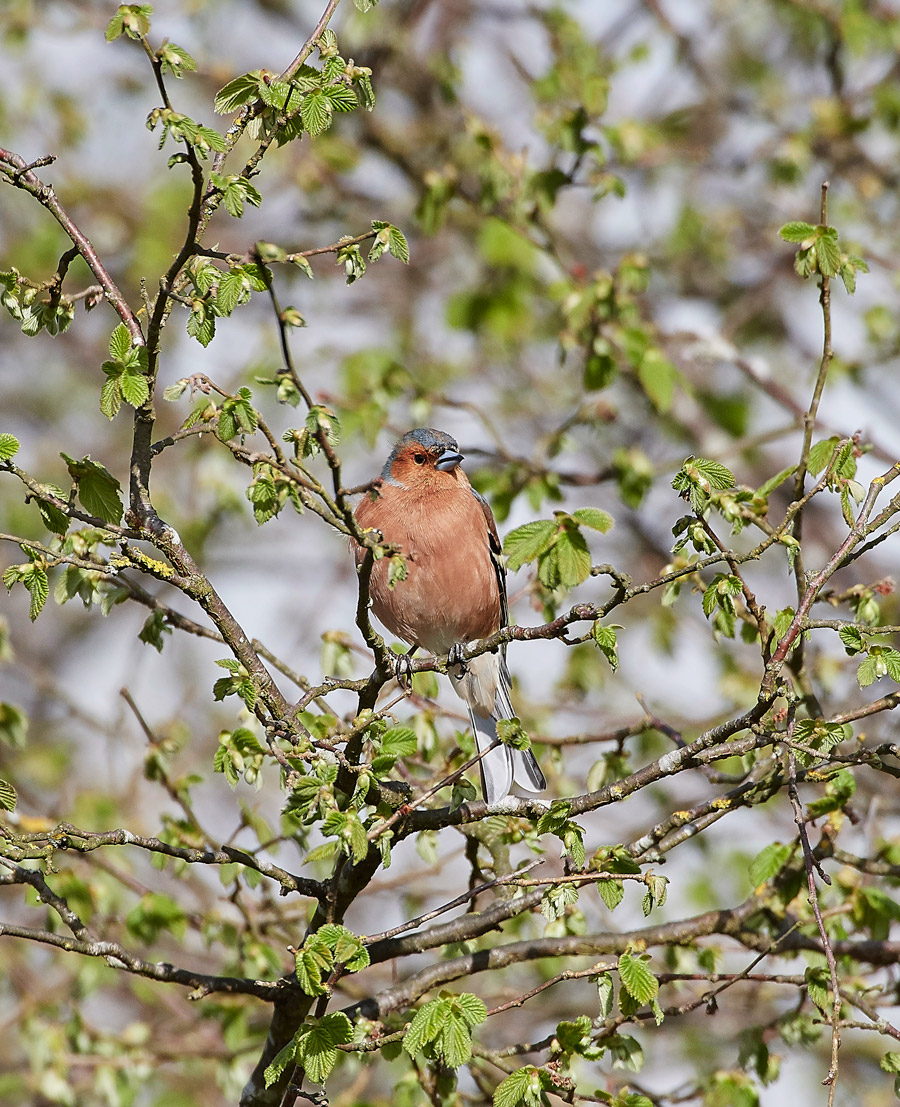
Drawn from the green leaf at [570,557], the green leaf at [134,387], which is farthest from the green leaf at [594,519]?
the green leaf at [134,387]

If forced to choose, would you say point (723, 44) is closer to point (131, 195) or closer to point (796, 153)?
point (796, 153)

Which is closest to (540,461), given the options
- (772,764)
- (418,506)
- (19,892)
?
(418,506)

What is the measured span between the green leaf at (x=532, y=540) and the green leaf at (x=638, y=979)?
1255 mm

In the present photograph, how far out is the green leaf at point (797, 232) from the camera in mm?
3811

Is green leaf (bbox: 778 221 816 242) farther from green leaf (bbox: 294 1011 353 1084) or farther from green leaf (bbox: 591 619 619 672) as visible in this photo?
green leaf (bbox: 294 1011 353 1084)

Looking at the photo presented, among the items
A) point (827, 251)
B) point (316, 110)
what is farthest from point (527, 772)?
point (316, 110)

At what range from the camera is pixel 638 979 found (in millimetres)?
3469

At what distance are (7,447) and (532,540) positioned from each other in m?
1.62

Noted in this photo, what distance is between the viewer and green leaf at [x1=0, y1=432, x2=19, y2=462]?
10.9 ft

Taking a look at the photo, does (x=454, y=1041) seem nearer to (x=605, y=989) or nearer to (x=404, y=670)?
(x=605, y=989)

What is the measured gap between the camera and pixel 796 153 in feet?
26.5

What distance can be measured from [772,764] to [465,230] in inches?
262

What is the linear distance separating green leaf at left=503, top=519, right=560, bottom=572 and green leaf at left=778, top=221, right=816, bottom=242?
1173mm

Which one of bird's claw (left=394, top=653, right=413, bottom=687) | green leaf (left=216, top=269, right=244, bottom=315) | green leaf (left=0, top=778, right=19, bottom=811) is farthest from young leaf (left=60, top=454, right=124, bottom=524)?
bird's claw (left=394, top=653, right=413, bottom=687)
